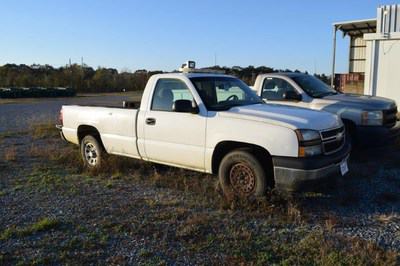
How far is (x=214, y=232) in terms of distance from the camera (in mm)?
4340

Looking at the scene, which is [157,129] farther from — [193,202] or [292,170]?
[292,170]

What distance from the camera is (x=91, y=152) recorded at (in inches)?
296

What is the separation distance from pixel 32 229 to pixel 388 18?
14.8m

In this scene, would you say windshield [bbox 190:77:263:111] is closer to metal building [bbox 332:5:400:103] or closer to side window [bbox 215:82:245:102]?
side window [bbox 215:82:245:102]

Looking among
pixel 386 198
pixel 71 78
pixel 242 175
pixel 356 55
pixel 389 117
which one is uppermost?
pixel 356 55

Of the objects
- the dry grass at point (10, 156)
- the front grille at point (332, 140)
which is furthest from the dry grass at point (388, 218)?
the dry grass at point (10, 156)

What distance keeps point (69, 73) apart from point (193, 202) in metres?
53.8

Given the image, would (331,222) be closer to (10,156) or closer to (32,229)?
(32,229)

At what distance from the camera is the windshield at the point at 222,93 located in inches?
227

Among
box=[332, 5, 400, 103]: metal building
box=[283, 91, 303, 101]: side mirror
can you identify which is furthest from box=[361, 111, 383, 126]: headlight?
box=[332, 5, 400, 103]: metal building

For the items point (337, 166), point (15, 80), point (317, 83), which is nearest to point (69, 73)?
point (15, 80)

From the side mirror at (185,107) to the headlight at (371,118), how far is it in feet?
12.0

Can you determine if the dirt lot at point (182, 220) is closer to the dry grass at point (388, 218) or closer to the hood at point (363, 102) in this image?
the dry grass at point (388, 218)

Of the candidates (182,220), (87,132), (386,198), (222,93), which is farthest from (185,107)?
(386,198)
